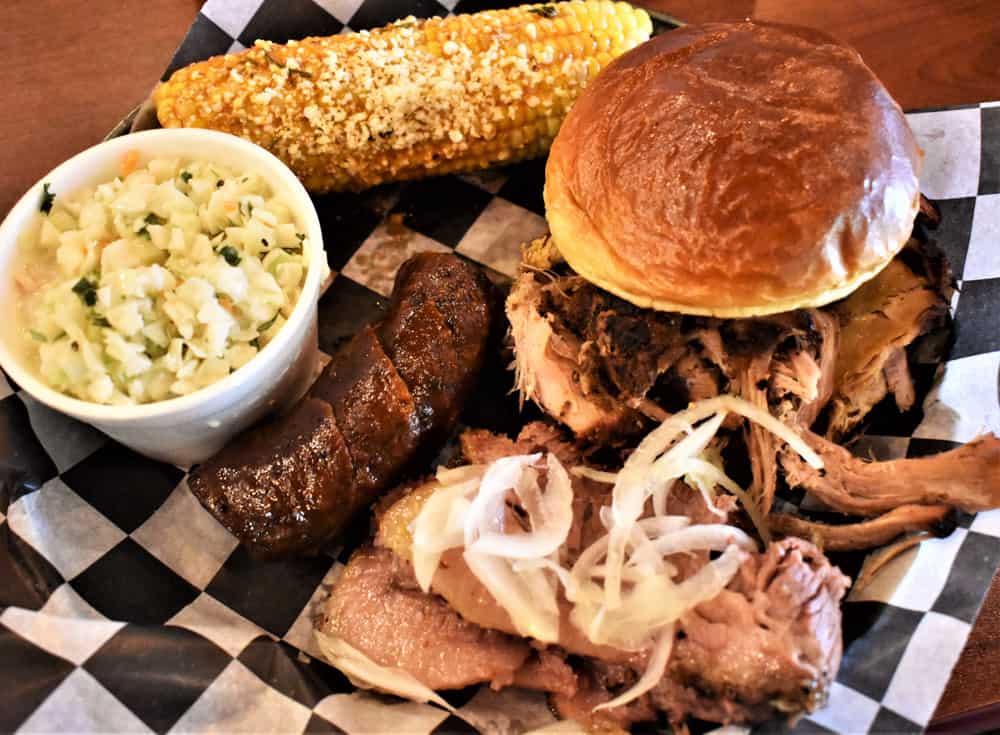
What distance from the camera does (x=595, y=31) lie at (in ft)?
9.12

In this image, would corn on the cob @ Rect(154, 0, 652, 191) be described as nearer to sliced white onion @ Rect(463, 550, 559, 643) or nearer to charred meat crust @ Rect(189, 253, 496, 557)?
charred meat crust @ Rect(189, 253, 496, 557)

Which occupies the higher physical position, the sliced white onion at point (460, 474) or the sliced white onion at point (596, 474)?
the sliced white onion at point (596, 474)

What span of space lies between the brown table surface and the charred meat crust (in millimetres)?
1652

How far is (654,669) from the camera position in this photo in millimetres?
1958

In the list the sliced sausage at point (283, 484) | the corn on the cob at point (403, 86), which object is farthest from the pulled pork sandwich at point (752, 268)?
the sliced sausage at point (283, 484)

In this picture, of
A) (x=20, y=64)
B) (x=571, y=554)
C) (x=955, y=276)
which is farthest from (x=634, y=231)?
(x=20, y=64)

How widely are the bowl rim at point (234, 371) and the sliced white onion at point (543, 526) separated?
0.79m

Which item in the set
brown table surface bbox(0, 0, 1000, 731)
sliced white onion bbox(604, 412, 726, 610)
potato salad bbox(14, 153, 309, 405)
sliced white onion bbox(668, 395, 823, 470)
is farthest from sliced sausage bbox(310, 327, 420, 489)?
brown table surface bbox(0, 0, 1000, 731)

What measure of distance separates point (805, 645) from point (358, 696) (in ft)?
3.77

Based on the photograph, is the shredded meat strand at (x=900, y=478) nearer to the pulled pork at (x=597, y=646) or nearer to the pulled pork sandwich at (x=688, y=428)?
the pulled pork sandwich at (x=688, y=428)

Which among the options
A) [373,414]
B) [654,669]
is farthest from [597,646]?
[373,414]

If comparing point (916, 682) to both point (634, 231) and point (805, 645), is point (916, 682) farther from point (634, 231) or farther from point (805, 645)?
point (634, 231)

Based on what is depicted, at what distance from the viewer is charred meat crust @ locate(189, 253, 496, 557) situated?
2.25 m

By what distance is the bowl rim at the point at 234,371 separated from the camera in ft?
7.04
